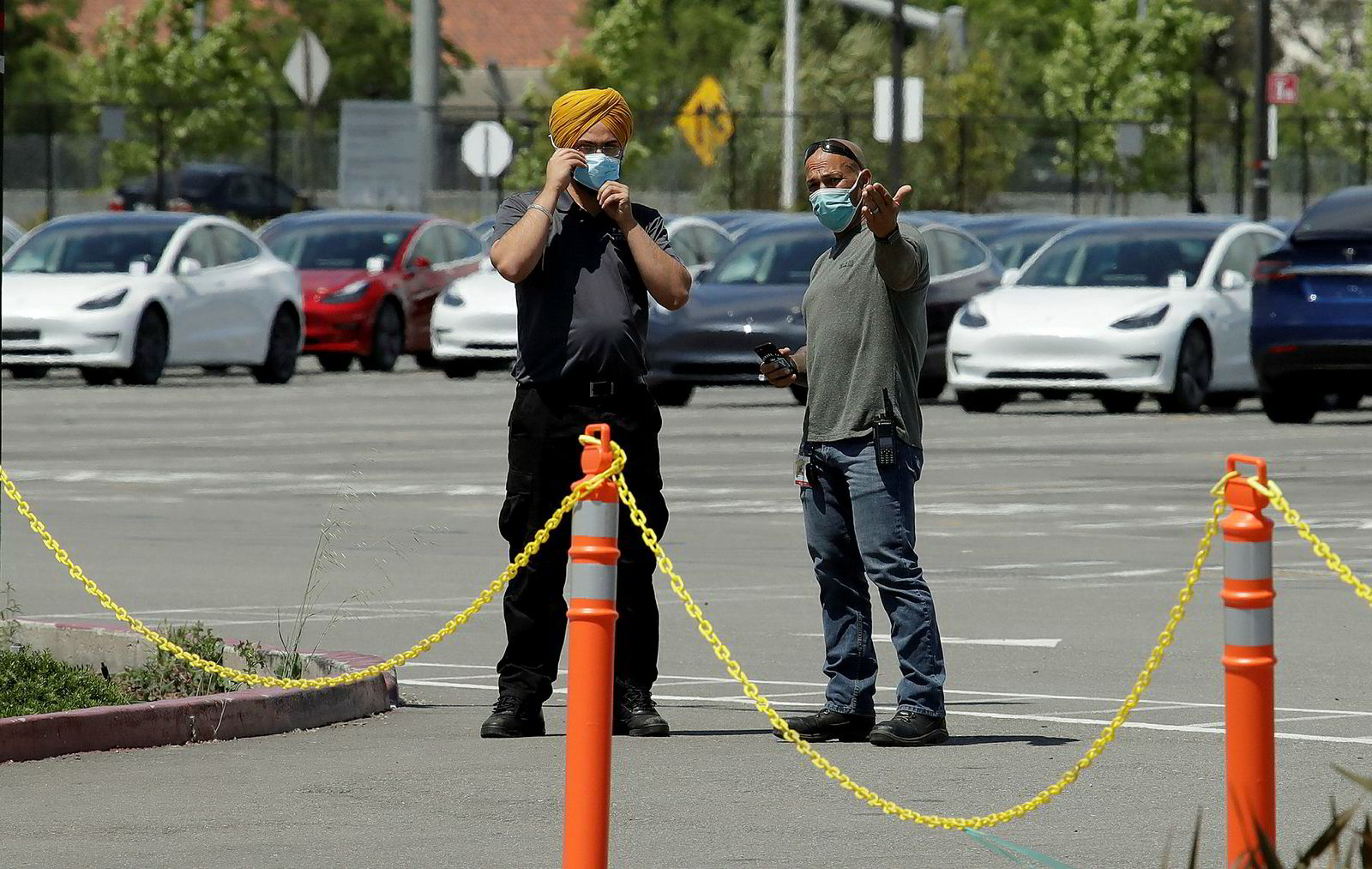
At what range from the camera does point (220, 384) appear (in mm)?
29250

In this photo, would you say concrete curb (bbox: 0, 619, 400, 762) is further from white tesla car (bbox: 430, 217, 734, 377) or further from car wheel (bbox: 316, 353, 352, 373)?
car wheel (bbox: 316, 353, 352, 373)

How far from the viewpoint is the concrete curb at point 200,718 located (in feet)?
27.6

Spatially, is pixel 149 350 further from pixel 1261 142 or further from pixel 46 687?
pixel 1261 142

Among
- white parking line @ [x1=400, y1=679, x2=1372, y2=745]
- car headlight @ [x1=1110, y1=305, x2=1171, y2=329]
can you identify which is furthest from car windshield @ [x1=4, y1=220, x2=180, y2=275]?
white parking line @ [x1=400, y1=679, x2=1372, y2=745]

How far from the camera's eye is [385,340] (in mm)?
31781

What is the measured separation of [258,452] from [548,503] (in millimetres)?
11685

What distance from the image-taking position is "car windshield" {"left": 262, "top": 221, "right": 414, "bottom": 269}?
32094 millimetres

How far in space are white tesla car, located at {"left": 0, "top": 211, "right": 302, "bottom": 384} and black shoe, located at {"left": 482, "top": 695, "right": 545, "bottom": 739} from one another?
18.7 m

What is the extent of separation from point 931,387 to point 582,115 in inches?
711

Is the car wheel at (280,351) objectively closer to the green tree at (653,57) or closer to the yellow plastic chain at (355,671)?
the yellow plastic chain at (355,671)

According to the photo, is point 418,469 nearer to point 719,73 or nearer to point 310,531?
point 310,531

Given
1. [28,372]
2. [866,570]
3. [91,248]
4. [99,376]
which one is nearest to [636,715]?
[866,570]

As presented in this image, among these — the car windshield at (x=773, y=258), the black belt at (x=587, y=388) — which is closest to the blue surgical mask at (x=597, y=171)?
the black belt at (x=587, y=388)

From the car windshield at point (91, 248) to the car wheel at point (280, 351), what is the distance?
1.31 metres
